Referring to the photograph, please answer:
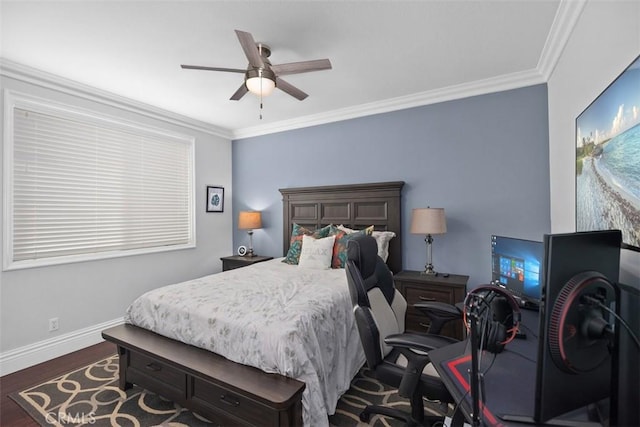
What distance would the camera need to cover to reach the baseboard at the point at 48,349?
260 centimetres

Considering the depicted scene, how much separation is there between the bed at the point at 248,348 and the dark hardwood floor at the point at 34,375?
2.03ft

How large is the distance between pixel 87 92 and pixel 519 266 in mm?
4331

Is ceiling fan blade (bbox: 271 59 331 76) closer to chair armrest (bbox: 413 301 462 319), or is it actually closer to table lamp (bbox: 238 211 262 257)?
Result: chair armrest (bbox: 413 301 462 319)

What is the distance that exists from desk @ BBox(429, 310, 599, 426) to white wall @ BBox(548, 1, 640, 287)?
56 cm

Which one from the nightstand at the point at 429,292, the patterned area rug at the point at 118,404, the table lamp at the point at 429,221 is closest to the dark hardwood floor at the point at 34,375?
the patterned area rug at the point at 118,404

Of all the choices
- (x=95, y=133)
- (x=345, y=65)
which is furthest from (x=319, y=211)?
(x=95, y=133)

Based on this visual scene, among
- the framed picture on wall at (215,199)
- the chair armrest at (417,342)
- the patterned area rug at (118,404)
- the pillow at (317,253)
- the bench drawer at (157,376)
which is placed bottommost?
the patterned area rug at (118,404)

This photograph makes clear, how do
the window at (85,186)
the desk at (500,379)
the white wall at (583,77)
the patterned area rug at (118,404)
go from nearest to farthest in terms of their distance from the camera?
1. the desk at (500,379)
2. the white wall at (583,77)
3. the patterned area rug at (118,404)
4. the window at (85,186)

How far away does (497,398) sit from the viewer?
0.93 metres

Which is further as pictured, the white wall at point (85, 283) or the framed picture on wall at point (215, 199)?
the framed picture on wall at point (215, 199)

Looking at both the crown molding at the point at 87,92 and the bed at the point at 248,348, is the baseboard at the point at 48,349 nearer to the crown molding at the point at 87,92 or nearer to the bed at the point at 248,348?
the bed at the point at 248,348

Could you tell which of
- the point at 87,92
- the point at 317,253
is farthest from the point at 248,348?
the point at 87,92

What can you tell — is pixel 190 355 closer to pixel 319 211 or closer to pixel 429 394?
pixel 429 394

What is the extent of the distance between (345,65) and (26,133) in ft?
10.00
